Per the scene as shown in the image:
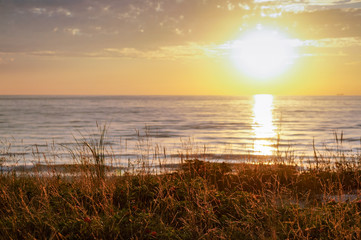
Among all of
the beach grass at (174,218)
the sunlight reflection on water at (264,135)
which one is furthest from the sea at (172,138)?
the beach grass at (174,218)

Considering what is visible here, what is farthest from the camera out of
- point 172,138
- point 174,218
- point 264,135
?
point 264,135

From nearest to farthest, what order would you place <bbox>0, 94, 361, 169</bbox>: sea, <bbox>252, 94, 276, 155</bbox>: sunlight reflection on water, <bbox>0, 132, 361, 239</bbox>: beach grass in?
<bbox>0, 132, 361, 239</bbox>: beach grass, <bbox>0, 94, 361, 169</bbox>: sea, <bbox>252, 94, 276, 155</bbox>: sunlight reflection on water

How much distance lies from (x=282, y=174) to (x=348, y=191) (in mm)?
1809

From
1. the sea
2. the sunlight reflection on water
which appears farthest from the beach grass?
the sunlight reflection on water

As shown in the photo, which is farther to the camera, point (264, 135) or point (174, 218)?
point (264, 135)

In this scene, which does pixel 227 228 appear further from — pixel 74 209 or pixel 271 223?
pixel 74 209

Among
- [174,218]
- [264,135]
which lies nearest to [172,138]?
[264,135]

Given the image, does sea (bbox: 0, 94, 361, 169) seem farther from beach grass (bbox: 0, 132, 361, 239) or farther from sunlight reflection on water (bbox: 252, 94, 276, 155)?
beach grass (bbox: 0, 132, 361, 239)

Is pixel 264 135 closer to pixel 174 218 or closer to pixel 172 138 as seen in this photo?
pixel 172 138

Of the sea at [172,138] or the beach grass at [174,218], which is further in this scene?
the sea at [172,138]

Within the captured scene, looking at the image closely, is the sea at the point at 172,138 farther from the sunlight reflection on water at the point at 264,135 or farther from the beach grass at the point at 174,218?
the beach grass at the point at 174,218

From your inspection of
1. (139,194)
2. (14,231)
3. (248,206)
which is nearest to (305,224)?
(248,206)

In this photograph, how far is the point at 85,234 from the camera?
4.74 meters

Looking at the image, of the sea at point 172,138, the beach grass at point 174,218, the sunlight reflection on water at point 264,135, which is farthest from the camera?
the sunlight reflection on water at point 264,135
